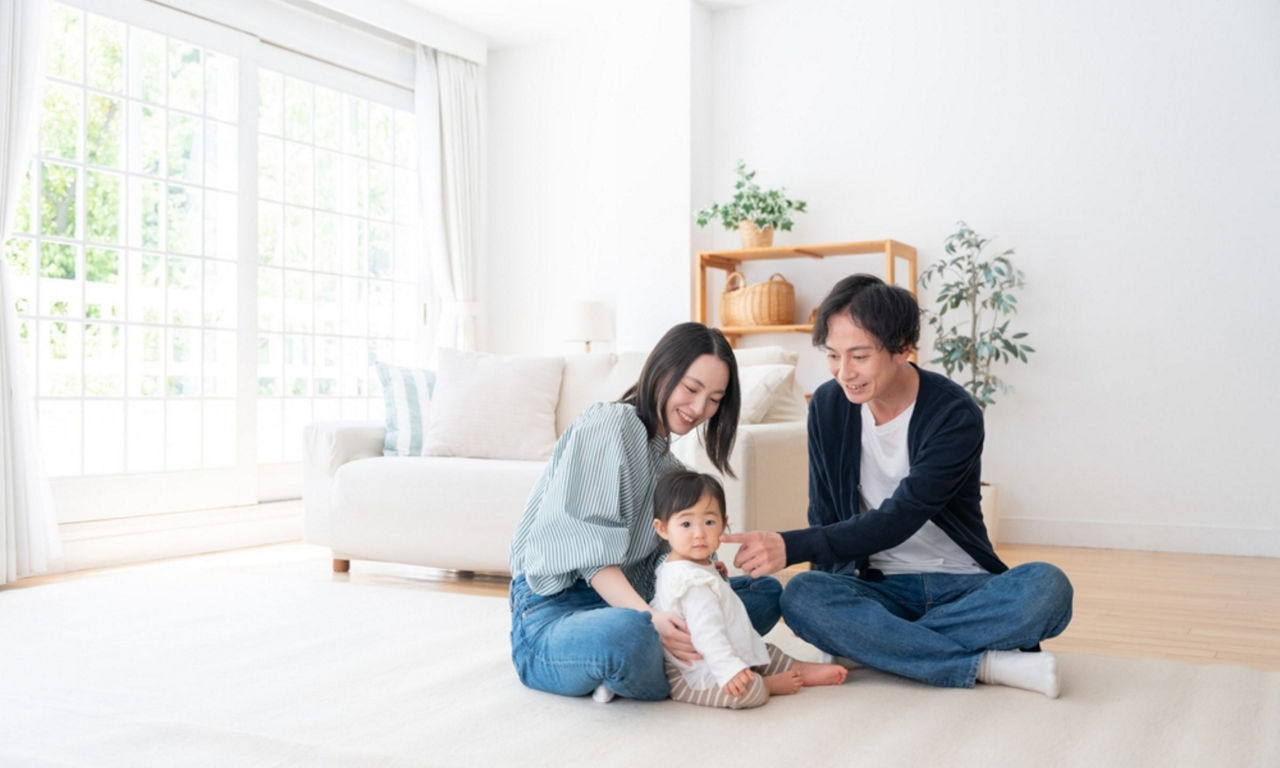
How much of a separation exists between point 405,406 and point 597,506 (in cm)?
210

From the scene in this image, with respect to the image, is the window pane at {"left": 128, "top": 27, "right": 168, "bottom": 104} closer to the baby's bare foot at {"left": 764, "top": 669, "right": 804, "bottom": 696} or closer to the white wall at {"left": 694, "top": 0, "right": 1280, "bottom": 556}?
the white wall at {"left": 694, "top": 0, "right": 1280, "bottom": 556}

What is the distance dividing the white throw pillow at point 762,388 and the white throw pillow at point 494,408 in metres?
0.74

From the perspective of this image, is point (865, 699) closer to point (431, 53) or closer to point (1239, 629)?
point (1239, 629)

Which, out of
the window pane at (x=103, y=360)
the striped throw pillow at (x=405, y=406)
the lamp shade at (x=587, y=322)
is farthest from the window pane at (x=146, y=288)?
the lamp shade at (x=587, y=322)

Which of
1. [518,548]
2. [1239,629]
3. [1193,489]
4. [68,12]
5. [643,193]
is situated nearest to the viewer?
[518,548]

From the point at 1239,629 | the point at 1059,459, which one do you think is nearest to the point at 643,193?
the point at 1059,459

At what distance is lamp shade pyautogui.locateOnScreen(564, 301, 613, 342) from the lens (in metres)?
5.35

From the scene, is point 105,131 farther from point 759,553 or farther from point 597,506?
point 759,553

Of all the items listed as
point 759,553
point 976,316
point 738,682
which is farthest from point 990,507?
point 738,682

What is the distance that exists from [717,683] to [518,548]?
461 mm

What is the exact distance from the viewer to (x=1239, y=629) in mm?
2832

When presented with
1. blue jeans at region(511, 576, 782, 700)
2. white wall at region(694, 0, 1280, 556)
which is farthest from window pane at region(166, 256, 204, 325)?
blue jeans at region(511, 576, 782, 700)

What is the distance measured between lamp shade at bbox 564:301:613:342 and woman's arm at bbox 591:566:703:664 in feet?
11.4

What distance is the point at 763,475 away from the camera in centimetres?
305
